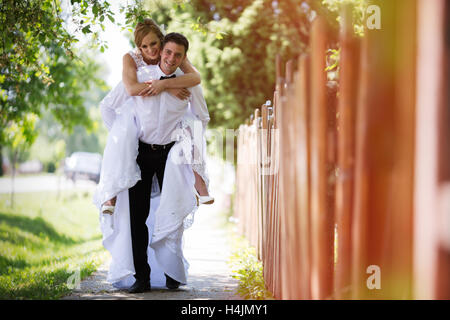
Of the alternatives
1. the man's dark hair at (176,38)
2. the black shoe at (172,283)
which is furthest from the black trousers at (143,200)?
the man's dark hair at (176,38)

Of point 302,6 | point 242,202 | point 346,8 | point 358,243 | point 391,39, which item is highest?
point 302,6

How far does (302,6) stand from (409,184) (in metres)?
10.7

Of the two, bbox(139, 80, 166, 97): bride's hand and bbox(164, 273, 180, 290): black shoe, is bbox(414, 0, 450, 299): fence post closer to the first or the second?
bbox(139, 80, 166, 97): bride's hand

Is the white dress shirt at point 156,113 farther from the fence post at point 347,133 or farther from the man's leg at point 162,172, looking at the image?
the fence post at point 347,133

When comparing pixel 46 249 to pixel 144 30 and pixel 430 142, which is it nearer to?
pixel 144 30

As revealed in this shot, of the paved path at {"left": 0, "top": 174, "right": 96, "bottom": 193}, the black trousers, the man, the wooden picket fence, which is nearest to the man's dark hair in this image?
the man

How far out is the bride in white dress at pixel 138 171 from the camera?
4.94 meters

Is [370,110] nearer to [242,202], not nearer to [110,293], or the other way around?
[110,293]

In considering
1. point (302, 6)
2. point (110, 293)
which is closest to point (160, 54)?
point (110, 293)

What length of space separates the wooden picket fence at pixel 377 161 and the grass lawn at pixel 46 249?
8.52ft

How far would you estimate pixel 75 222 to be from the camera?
14977 mm

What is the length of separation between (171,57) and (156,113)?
0.51 m

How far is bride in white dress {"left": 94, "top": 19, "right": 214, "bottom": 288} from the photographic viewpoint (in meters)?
4.94
